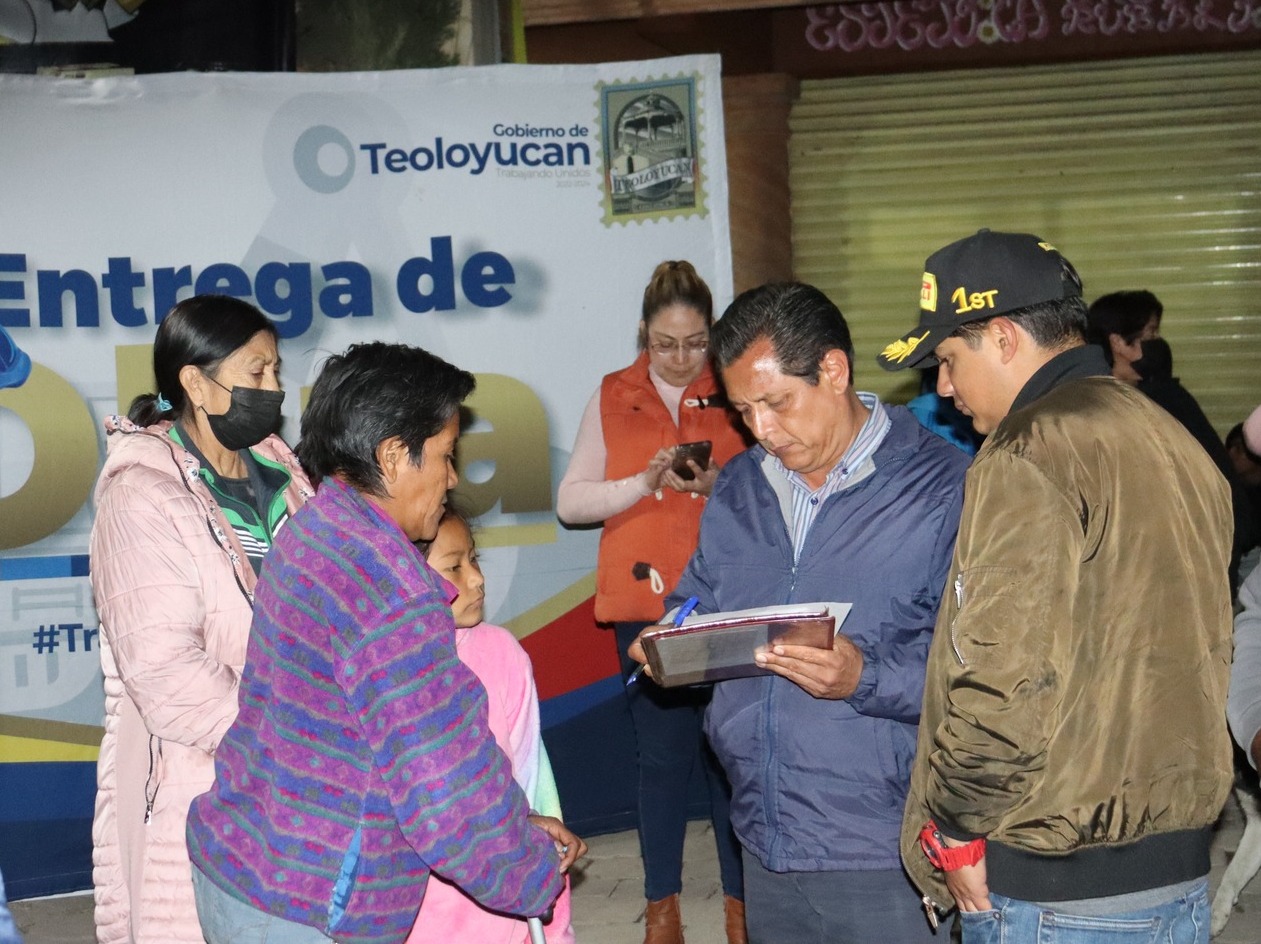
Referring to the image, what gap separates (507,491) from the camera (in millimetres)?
5590

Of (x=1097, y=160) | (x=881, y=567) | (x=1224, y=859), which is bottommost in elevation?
(x=1224, y=859)

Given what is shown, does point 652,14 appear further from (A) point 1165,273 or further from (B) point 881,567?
(B) point 881,567

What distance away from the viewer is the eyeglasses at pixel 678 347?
16.1 feet

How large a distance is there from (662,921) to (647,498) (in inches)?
55.9

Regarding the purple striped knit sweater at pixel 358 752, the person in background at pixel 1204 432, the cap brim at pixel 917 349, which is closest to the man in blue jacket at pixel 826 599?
the cap brim at pixel 917 349

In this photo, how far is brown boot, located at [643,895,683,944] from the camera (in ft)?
15.7

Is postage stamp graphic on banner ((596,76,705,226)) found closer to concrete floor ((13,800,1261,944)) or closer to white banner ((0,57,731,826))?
white banner ((0,57,731,826))

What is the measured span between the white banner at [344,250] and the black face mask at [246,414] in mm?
2080

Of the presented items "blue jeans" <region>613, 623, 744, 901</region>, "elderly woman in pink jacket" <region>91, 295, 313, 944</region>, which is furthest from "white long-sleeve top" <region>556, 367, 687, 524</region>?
"elderly woman in pink jacket" <region>91, 295, 313, 944</region>

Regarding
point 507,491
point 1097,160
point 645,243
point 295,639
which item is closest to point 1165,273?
point 1097,160

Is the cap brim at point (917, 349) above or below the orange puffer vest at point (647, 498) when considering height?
above

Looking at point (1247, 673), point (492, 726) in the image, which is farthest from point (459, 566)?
point (1247, 673)

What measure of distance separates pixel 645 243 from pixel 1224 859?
338 centimetres

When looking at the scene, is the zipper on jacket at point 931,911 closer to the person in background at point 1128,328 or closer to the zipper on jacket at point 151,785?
the zipper on jacket at point 151,785
